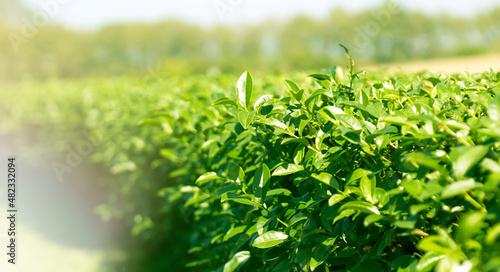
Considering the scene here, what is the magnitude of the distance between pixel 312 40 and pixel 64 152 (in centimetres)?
4328

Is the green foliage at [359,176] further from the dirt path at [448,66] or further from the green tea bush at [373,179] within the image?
the dirt path at [448,66]

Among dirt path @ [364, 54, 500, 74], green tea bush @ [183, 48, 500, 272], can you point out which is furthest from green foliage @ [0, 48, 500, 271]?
dirt path @ [364, 54, 500, 74]

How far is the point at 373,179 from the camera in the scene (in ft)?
4.05

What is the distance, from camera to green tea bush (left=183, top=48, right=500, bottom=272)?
99cm

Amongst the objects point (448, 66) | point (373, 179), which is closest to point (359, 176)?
point (373, 179)

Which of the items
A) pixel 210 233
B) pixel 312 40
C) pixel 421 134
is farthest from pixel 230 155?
pixel 312 40

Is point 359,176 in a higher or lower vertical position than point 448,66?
lower

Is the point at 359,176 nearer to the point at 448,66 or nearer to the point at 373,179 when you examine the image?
the point at 373,179

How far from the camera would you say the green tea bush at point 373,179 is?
99cm

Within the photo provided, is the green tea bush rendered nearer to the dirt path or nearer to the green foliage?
the green foliage

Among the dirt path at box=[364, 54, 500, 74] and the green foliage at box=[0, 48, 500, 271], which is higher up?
the dirt path at box=[364, 54, 500, 74]

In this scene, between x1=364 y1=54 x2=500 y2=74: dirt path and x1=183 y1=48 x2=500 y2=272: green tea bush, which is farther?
x1=364 y1=54 x2=500 y2=74: dirt path

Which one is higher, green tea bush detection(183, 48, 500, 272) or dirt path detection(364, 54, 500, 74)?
dirt path detection(364, 54, 500, 74)

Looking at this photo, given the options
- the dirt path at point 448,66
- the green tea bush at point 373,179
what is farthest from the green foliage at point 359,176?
the dirt path at point 448,66
